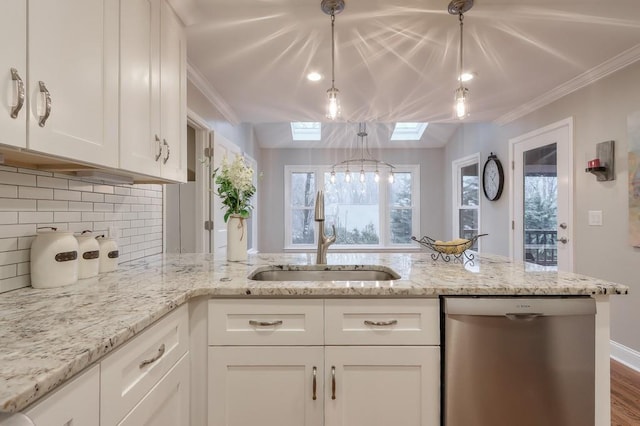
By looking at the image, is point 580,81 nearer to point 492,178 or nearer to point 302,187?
point 492,178

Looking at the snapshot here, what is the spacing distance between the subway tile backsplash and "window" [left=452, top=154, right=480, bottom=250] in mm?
4260

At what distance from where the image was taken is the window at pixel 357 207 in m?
5.61

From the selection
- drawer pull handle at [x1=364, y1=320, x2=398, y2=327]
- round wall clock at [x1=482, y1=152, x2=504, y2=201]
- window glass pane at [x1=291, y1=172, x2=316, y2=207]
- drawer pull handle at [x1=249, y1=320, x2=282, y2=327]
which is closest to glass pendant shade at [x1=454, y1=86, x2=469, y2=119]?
drawer pull handle at [x1=364, y1=320, x2=398, y2=327]

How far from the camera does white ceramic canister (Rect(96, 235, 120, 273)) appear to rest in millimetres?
1438

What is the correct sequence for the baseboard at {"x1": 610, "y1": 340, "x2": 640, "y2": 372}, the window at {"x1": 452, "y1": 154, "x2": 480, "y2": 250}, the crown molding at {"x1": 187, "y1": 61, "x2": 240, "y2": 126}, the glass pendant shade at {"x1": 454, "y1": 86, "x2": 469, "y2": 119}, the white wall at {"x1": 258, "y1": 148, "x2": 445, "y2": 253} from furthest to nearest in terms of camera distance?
the white wall at {"x1": 258, "y1": 148, "x2": 445, "y2": 253} → the window at {"x1": 452, "y1": 154, "x2": 480, "y2": 250} → the crown molding at {"x1": 187, "y1": 61, "x2": 240, "y2": 126} → the baseboard at {"x1": 610, "y1": 340, "x2": 640, "y2": 372} → the glass pendant shade at {"x1": 454, "y1": 86, "x2": 469, "y2": 119}

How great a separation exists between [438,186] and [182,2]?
4.90 metres

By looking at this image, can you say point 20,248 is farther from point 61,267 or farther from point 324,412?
point 324,412

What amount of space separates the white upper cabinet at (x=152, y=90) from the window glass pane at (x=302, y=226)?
392cm

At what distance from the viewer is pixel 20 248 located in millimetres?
1135

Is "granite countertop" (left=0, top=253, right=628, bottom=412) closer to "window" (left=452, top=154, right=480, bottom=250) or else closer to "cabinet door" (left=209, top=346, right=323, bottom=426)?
"cabinet door" (left=209, top=346, right=323, bottom=426)

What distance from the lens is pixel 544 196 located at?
3.28m

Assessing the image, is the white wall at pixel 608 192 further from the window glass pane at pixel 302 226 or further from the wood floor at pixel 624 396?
the window glass pane at pixel 302 226

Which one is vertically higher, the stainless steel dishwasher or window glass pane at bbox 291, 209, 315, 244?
window glass pane at bbox 291, 209, 315, 244

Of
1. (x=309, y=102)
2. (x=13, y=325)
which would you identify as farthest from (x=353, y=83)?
(x=13, y=325)
